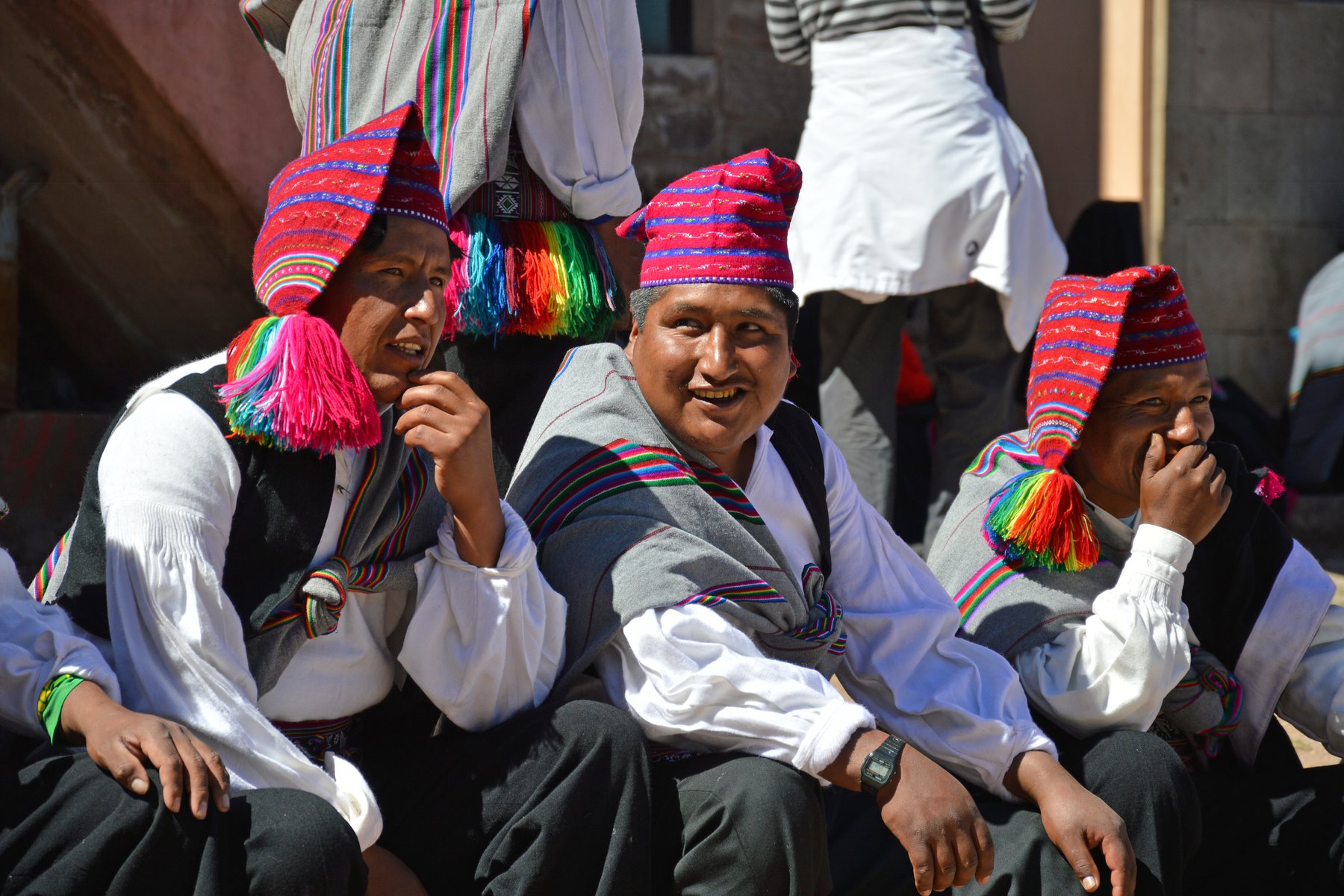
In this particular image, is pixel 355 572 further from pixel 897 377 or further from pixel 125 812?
pixel 897 377

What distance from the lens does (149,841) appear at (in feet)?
6.95

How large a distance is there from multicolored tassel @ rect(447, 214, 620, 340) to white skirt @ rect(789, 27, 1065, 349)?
1334mm

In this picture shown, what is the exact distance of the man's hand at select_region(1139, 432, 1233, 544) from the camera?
306 centimetres

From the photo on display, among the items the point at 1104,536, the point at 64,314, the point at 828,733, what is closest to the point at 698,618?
the point at 828,733

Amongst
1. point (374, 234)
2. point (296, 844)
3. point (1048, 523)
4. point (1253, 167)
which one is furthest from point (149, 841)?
point (1253, 167)

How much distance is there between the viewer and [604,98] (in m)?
3.73

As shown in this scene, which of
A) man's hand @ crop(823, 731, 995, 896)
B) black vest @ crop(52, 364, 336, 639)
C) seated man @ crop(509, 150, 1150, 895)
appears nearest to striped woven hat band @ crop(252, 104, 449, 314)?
black vest @ crop(52, 364, 336, 639)

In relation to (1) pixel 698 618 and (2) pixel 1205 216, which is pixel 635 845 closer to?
(1) pixel 698 618

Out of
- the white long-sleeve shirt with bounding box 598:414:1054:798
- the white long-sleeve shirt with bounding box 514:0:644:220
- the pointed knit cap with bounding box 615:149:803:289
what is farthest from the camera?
the white long-sleeve shirt with bounding box 514:0:644:220

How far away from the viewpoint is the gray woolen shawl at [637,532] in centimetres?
270

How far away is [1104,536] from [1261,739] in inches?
20.6

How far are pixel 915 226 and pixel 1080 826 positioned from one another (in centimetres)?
244

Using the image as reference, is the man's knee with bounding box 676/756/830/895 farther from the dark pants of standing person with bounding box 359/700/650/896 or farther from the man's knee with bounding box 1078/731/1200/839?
the man's knee with bounding box 1078/731/1200/839

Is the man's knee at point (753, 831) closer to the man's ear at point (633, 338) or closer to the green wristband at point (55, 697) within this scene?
the man's ear at point (633, 338)
